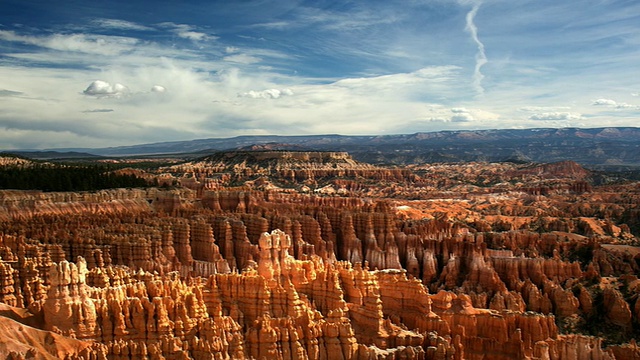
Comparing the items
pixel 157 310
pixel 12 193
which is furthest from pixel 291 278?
pixel 12 193

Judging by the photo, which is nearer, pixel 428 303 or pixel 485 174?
pixel 428 303

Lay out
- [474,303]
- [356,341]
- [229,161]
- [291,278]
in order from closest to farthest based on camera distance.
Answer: [356,341], [291,278], [474,303], [229,161]

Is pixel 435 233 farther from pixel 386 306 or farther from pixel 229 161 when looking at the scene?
pixel 229 161

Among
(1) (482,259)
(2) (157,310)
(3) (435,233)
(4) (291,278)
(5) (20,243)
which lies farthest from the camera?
(3) (435,233)

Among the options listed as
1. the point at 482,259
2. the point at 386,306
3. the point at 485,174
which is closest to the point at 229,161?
the point at 485,174

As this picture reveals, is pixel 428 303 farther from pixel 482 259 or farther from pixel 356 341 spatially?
pixel 482 259

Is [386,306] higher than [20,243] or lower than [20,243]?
lower
